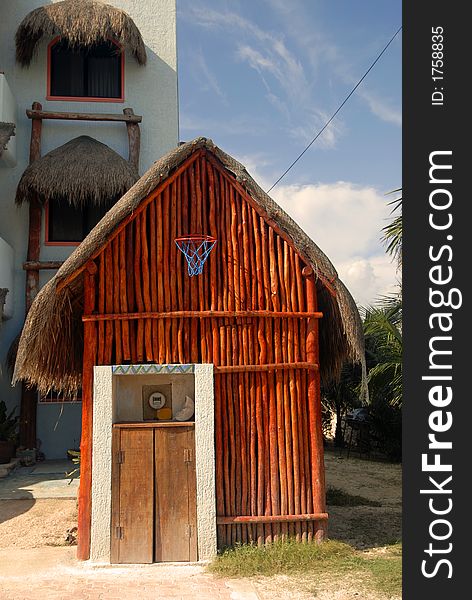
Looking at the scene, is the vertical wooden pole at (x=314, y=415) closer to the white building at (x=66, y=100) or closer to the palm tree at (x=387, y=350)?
the palm tree at (x=387, y=350)

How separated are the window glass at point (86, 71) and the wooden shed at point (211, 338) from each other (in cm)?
797

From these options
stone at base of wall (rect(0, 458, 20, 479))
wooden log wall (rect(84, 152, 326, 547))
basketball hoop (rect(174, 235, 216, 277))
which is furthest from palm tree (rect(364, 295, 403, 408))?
stone at base of wall (rect(0, 458, 20, 479))

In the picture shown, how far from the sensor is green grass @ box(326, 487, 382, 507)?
9980 millimetres

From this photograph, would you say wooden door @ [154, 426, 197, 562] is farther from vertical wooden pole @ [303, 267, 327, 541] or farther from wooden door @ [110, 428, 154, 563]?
vertical wooden pole @ [303, 267, 327, 541]

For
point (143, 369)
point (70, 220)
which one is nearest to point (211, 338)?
point (143, 369)

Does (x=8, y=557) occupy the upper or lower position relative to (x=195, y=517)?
lower

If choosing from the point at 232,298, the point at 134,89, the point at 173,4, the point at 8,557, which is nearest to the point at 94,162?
the point at 134,89

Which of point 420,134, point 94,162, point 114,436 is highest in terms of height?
point 94,162

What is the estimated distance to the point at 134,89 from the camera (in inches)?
576

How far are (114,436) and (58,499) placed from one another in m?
3.02

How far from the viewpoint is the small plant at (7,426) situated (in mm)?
12180

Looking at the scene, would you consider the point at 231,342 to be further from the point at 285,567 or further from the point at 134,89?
the point at 134,89

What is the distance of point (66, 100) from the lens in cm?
1429

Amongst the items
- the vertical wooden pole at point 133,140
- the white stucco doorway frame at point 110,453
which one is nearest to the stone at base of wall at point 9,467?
the white stucco doorway frame at point 110,453
